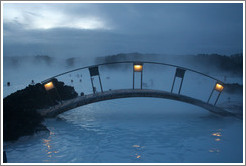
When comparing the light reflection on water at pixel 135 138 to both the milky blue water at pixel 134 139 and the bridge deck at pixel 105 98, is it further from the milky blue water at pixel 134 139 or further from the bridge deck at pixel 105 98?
the bridge deck at pixel 105 98

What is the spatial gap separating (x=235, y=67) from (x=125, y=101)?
3841 centimetres

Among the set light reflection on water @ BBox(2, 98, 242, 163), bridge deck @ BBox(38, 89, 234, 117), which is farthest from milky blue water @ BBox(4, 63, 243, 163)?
bridge deck @ BBox(38, 89, 234, 117)

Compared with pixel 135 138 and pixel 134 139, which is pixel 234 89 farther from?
pixel 134 139

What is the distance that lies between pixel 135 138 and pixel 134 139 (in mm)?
113

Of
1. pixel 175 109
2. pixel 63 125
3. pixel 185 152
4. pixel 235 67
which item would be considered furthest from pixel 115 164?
pixel 235 67

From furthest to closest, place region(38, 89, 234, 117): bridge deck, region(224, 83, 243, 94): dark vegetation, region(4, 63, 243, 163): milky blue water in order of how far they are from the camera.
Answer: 1. region(224, 83, 243, 94): dark vegetation
2. region(38, 89, 234, 117): bridge deck
3. region(4, 63, 243, 163): milky blue water

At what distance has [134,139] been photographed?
28.2ft

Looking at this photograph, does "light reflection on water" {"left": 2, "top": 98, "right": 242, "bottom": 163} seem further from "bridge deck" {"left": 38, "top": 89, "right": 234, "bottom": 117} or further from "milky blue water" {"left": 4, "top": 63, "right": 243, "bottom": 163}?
"bridge deck" {"left": 38, "top": 89, "right": 234, "bottom": 117}

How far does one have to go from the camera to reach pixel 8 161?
22.2 feet

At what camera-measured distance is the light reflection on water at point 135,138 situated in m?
7.16

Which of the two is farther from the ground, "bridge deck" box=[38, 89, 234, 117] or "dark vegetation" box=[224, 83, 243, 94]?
"bridge deck" box=[38, 89, 234, 117]

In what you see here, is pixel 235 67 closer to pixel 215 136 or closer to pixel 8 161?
pixel 215 136

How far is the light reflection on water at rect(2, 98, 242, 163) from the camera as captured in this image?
23.5 feet

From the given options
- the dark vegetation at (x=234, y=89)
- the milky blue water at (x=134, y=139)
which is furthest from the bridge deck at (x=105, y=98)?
the dark vegetation at (x=234, y=89)
